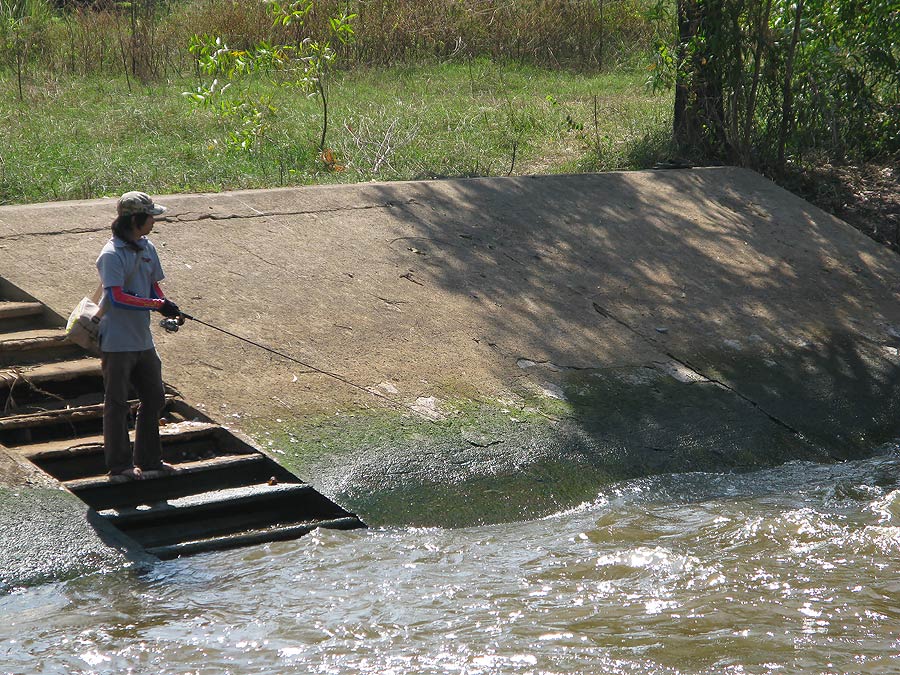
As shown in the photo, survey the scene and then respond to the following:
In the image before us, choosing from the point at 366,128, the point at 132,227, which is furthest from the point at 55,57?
the point at 132,227

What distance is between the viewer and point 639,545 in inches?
218

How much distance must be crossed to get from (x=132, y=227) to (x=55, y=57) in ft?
35.4

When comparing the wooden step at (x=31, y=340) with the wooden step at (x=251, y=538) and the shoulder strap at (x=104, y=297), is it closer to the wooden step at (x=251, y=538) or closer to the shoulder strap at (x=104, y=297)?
the shoulder strap at (x=104, y=297)

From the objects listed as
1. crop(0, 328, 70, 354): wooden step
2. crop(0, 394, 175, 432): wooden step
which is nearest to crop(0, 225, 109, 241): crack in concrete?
crop(0, 328, 70, 354): wooden step

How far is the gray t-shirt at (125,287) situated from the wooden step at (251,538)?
3.23 feet

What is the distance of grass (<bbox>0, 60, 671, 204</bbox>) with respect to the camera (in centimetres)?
1005

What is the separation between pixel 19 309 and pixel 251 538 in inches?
88.8

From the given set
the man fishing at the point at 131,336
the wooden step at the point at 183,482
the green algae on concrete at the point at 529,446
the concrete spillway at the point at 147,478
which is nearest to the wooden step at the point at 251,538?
the concrete spillway at the point at 147,478

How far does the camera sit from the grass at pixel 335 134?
10.0 meters

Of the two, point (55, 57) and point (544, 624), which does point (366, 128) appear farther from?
point (544, 624)

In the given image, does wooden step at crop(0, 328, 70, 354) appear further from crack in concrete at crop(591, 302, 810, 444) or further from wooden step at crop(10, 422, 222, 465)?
crack in concrete at crop(591, 302, 810, 444)

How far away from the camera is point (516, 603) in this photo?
4.84 metres

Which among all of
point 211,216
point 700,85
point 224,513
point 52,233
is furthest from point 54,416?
point 700,85

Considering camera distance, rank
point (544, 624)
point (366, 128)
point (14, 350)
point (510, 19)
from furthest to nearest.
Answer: point (510, 19), point (366, 128), point (14, 350), point (544, 624)
